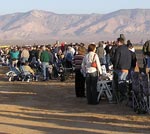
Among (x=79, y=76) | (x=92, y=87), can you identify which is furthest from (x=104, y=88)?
(x=79, y=76)

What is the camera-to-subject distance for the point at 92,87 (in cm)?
1334

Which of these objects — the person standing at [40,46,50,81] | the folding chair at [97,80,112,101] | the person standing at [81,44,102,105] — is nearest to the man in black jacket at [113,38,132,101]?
the person standing at [81,44,102,105]

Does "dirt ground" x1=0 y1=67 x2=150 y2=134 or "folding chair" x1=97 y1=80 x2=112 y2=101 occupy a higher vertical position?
"folding chair" x1=97 y1=80 x2=112 y2=101

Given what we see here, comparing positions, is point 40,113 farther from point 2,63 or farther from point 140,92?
point 2,63

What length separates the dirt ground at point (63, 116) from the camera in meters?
9.95

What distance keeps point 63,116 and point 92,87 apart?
1993 mm

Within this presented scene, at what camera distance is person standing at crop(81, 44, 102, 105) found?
13227mm

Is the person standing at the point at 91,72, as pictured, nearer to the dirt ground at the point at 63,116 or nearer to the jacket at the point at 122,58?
the dirt ground at the point at 63,116

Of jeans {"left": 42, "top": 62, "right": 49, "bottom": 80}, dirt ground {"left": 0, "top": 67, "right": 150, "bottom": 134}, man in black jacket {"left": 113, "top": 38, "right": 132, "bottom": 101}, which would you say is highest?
man in black jacket {"left": 113, "top": 38, "right": 132, "bottom": 101}

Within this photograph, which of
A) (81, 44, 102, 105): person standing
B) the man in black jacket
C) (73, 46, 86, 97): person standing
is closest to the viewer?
the man in black jacket

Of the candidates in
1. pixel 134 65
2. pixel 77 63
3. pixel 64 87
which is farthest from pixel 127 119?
pixel 64 87

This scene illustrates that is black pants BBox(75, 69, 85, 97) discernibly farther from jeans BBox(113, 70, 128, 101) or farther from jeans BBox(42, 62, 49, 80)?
jeans BBox(42, 62, 49, 80)

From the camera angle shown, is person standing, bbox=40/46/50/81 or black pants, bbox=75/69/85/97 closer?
black pants, bbox=75/69/85/97

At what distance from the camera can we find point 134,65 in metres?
13.5
